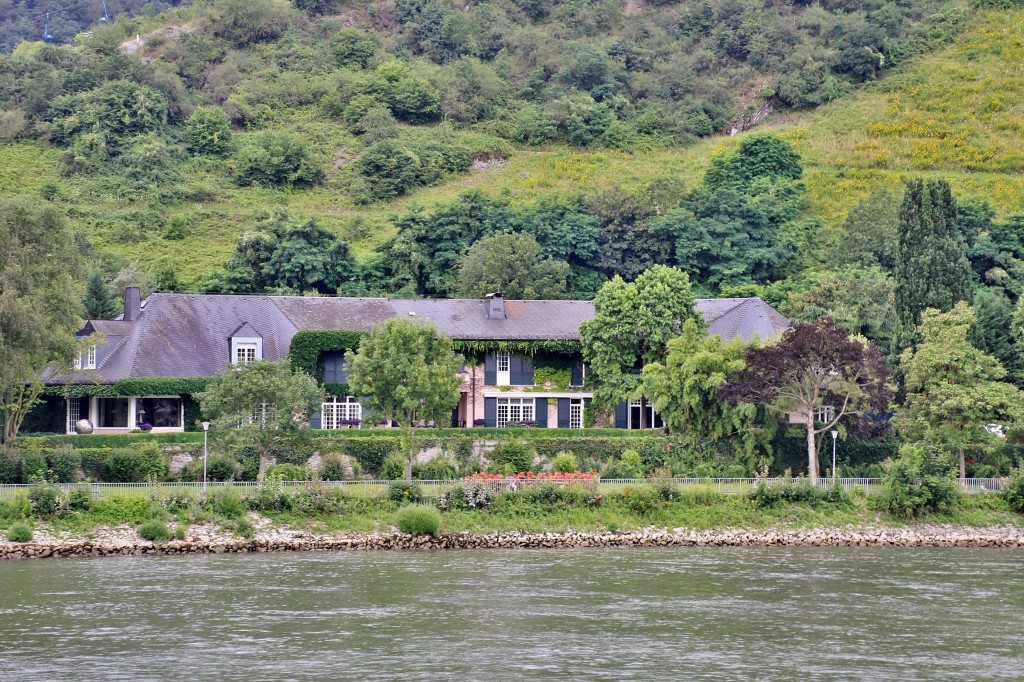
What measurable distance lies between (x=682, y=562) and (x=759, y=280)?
4765 cm

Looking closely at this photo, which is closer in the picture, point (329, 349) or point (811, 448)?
point (811, 448)

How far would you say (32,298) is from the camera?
52.2 meters

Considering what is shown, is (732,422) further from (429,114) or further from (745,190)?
(429,114)

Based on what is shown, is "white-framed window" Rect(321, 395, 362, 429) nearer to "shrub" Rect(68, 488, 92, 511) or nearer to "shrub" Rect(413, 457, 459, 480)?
"shrub" Rect(413, 457, 459, 480)

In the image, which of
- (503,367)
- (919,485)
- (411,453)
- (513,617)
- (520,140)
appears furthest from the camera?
(520,140)

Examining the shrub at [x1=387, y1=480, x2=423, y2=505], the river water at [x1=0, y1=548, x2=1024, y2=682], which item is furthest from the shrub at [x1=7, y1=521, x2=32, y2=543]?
the shrub at [x1=387, y1=480, x2=423, y2=505]

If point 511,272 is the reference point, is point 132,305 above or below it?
below

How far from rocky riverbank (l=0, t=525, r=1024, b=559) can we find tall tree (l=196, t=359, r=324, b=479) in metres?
7.16

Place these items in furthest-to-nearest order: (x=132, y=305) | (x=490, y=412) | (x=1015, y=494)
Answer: (x=132, y=305) < (x=490, y=412) < (x=1015, y=494)

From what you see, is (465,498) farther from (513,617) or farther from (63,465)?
(63,465)

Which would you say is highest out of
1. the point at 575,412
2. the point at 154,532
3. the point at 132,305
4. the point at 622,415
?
the point at 132,305

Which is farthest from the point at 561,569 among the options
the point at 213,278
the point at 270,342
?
the point at 213,278

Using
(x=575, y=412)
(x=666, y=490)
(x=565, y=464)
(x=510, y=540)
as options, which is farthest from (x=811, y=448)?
(x=575, y=412)

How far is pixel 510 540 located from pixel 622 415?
18349 millimetres
